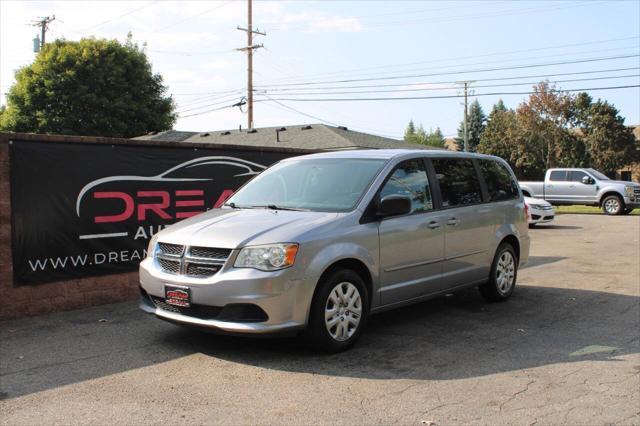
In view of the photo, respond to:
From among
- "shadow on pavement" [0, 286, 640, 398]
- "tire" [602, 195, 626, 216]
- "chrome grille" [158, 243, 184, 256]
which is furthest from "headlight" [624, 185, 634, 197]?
"chrome grille" [158, 243, 184, 256]

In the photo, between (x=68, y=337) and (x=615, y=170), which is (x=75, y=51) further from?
(x=615, y=170)

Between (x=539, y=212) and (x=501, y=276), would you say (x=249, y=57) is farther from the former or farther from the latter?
(x=501, y=276)

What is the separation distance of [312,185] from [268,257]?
1411mm

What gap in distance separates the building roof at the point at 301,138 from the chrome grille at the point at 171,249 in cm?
1726

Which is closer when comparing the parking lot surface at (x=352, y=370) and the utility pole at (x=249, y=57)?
the parking lot surface at (x=352, y=370)

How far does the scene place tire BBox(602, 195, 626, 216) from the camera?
2588 centimetres

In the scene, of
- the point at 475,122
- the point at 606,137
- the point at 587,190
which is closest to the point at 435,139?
the point at 475,122

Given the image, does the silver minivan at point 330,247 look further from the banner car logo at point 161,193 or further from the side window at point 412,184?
the banner car logo at point 161,193

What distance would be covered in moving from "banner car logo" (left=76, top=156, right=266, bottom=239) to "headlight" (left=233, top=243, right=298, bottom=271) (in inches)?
108

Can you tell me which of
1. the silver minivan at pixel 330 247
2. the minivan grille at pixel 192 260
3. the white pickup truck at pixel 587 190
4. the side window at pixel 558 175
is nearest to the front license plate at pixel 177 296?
the silver minivan at pixel 330 247

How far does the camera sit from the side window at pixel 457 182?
6789 millimetres

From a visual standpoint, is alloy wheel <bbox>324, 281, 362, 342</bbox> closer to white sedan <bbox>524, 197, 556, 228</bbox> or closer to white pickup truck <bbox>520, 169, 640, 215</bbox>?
white sedan <bbox>524, 197, 556, 228</bbox>

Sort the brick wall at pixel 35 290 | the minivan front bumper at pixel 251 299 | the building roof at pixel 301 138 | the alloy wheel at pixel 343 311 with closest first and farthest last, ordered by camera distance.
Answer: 1. the minivan front bumper at pixel 251 299
2. the alloy wheel at pixel 343 311
3. the brick wall at pixel 35 290
4. the building roof at pixel 301 138

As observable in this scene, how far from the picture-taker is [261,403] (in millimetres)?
4230
